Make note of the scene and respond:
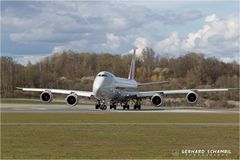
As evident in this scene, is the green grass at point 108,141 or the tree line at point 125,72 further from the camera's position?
the tree line at point 125,72

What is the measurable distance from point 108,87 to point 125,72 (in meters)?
114

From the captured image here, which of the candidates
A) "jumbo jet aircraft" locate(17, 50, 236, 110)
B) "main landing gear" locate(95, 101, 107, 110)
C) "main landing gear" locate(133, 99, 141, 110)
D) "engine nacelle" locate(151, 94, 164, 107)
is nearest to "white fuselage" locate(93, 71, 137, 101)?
"jumbo jet aircraft" locate(17, 50, 236, 110)

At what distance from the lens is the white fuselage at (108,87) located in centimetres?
7088

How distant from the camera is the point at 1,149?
23.0 m

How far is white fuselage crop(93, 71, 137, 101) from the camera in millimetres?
70875

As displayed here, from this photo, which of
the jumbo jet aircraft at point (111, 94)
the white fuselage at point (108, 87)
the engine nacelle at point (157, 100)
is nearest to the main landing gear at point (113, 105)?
the jumbo jet aircraft at point (111, 94)

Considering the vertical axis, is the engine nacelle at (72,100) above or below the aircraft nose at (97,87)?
below

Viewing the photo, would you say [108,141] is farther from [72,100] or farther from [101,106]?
[72,100]

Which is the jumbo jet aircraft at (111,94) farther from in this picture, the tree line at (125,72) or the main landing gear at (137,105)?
the tree line at (125,72)

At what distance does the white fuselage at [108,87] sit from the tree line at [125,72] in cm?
4195

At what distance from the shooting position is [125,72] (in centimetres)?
18575

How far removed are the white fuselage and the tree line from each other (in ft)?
138

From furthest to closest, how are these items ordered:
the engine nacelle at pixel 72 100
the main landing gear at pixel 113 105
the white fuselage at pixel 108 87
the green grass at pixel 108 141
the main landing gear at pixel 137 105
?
the main landing gear at pixel 137 105 → the white fuselage at pixel 108 87 → the engine nacelle at pixel 72 100 → the main landing gear at pixel 113 105 → the green grass at pixel 108 141

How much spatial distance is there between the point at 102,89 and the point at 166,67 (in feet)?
355
